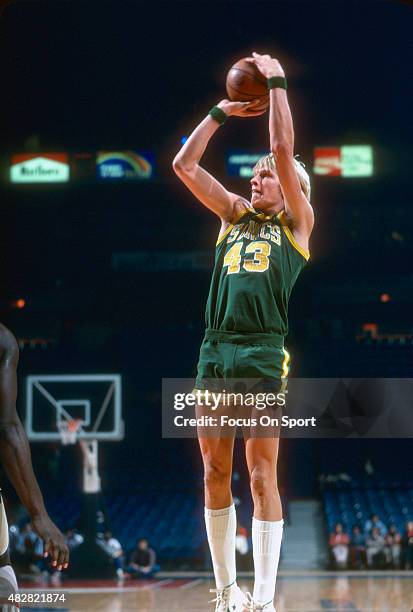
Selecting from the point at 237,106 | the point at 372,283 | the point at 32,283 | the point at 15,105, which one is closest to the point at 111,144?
the point at 15,105

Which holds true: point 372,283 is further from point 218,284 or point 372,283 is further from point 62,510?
point 218,284

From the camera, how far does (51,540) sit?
2924 millimetres

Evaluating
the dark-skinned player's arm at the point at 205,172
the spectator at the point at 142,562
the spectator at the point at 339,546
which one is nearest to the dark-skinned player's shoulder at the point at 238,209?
the dark-skinned player's arm at the point at 205,172

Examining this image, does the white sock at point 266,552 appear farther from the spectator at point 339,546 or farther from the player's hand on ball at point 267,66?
the spectator at point 339,546

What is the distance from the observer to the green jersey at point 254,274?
3916mm

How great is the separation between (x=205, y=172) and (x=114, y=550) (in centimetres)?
709

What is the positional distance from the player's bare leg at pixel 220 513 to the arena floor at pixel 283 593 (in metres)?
2.42

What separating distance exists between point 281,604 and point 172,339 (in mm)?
5510

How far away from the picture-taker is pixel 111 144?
10695 millimetres

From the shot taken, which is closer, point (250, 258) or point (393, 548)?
point (250, 258)

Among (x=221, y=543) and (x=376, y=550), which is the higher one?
(x=221, y=543)

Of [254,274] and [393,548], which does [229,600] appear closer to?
[254,274]

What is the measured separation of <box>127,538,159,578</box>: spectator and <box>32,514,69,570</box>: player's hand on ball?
309 inches

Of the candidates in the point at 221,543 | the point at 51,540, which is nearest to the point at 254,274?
the point at 221,543
